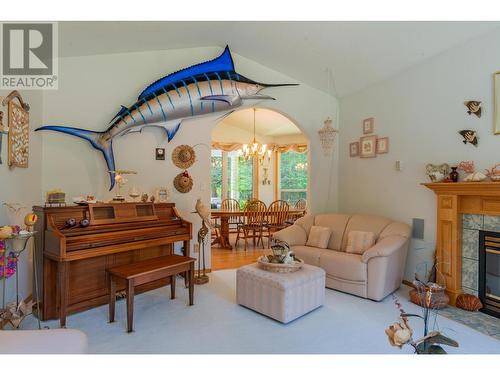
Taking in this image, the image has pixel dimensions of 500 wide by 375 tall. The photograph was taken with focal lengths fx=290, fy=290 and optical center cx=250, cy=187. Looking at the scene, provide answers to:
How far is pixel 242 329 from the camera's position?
2.49 meters

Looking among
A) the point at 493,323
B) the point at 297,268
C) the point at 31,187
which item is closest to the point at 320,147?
the point at 297,268

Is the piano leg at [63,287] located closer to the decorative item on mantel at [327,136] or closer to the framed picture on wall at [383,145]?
the decorative item on mantel at [327,136]

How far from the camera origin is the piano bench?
2432mm

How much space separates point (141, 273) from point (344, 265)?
218 cm

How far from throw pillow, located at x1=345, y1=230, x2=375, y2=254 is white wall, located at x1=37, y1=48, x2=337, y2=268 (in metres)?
1.98

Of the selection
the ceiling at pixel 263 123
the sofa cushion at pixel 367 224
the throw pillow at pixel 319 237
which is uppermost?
the ceiling at pixel 263 123

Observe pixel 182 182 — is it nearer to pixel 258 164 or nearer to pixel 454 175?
pixel 454 175

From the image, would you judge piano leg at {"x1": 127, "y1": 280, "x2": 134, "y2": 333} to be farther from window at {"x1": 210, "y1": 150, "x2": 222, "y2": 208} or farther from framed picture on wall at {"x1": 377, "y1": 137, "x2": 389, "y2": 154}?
window at {"x1": 210, "y1": 150, "x2": 222, "y2": 208}

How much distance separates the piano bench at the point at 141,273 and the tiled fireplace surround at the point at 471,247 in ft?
9.26

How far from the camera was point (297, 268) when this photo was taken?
2.88 meters

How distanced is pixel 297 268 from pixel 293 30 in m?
2.59

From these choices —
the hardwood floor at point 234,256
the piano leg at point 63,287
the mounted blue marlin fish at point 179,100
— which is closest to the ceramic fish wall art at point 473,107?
the mounted blue marlin fish at point 179,100

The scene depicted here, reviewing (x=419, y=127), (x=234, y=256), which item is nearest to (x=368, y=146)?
(x=419, y=127)

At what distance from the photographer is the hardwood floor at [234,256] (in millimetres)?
4542
